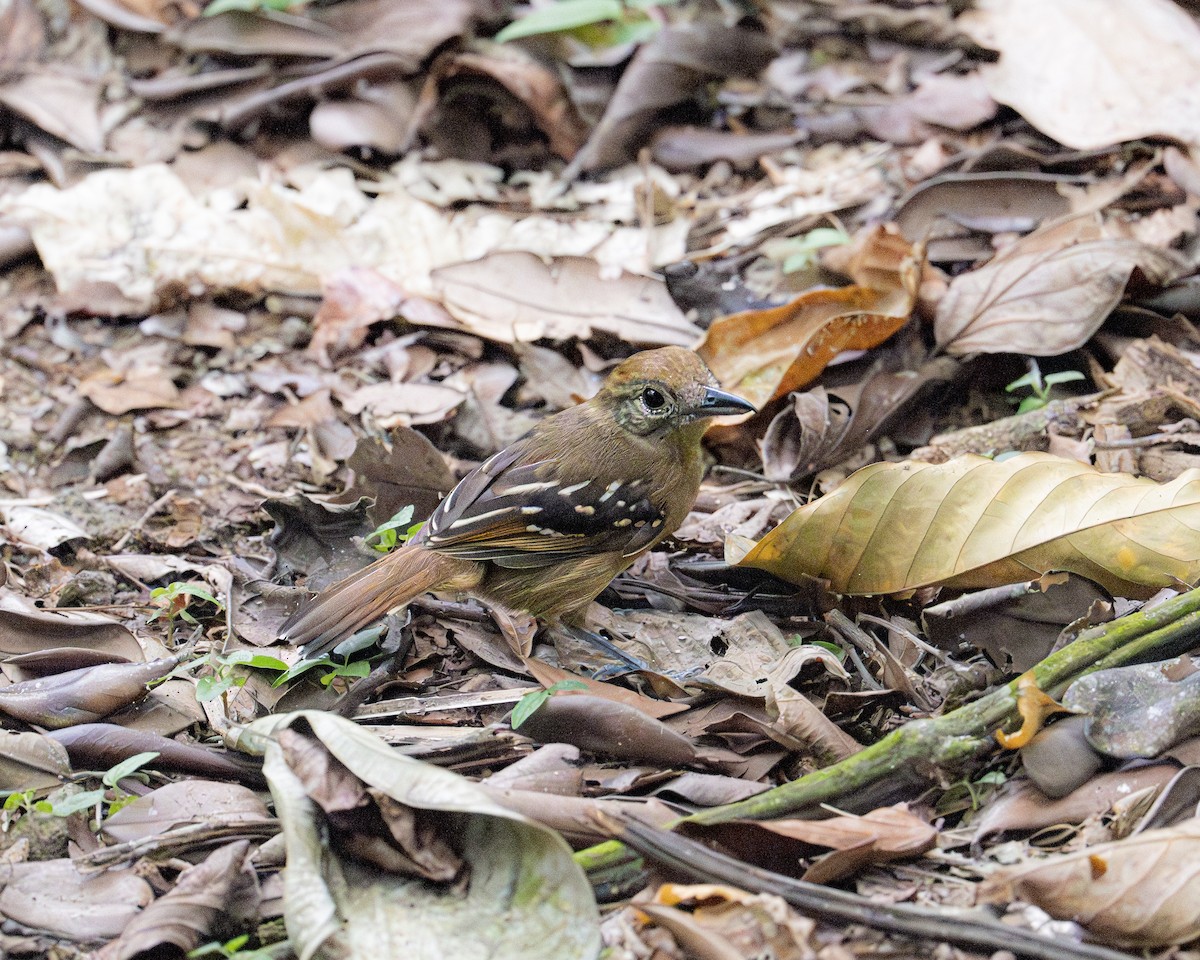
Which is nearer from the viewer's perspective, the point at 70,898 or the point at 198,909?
the point at 198,909

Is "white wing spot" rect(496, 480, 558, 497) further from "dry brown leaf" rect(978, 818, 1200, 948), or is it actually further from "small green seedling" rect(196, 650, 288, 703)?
"dry brown leaf" rect(978, 818, 1200, 948)

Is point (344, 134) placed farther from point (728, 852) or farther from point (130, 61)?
point (728, 852)

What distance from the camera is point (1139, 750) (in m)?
2.54

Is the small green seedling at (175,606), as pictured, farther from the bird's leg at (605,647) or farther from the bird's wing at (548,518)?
the bird's leg at (605,647)

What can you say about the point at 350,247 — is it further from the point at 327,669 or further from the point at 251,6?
the point at 327,669

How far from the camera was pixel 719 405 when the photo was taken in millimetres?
3771

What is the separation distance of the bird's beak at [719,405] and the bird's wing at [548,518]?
11.7 inches

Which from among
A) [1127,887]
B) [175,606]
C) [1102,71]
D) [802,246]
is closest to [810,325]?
[802,246]

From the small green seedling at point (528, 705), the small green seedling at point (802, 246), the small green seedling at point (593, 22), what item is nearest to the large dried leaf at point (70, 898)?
the small green seedling at point (528, 705)

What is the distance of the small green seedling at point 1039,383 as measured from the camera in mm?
4223

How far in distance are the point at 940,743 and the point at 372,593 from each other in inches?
65.6

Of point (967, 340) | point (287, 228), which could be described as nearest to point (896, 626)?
point (967, 340)

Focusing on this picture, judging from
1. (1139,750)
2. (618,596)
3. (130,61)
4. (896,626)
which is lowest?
(618,596)

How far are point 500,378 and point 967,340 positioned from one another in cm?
183
